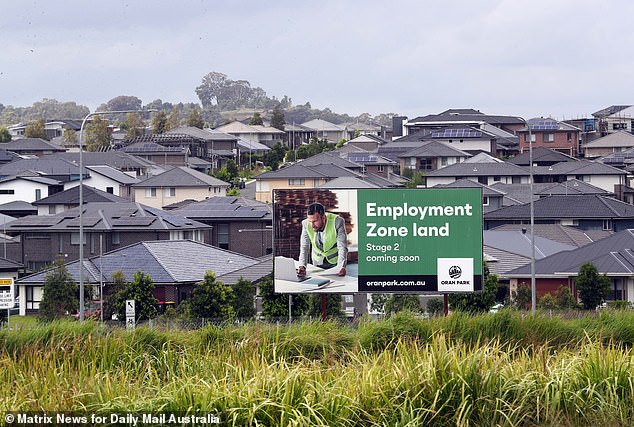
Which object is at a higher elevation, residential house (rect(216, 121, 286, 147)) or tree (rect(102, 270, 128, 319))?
residential house (rect(216, 121, 286, 147))

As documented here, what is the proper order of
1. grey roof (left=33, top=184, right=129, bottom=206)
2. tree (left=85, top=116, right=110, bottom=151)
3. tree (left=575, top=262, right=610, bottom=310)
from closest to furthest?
tree (left=575, top=262, right=610, bottom=310) < grey roof (left=33, top=184, right=129, bottom=206) < tree (left=85, top=116, right=110, bottom=151)

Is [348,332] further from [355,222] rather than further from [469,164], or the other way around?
[469,164]

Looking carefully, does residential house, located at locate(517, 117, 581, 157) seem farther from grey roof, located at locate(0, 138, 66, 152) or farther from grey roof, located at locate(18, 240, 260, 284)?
grey roof, located at locate(18, 240, 260, 284)

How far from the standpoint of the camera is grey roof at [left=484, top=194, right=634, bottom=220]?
220 feet

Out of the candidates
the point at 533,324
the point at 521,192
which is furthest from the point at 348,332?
the point at 521,192

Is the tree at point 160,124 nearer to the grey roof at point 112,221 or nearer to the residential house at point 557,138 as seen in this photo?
the residential house at point 557,138

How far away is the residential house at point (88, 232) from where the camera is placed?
57094 mm

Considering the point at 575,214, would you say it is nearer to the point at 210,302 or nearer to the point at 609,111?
the point at 210,302

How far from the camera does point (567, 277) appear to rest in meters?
44.8

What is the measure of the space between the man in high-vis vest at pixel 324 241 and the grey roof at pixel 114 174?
58153mm

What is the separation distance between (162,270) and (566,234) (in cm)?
2273

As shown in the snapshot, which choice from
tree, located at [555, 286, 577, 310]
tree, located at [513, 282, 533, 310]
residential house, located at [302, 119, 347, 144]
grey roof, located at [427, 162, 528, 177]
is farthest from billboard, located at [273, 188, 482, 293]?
residential house, located at [302, 119, 347, 144]

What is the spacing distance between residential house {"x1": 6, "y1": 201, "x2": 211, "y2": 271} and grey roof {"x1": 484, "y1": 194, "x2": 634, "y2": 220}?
19603 millimetres

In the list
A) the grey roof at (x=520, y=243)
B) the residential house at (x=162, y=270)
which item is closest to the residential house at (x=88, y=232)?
the residential house at (x=162, y=270)
